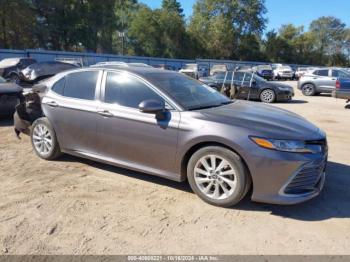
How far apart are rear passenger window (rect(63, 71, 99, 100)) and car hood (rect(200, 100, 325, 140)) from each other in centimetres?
172

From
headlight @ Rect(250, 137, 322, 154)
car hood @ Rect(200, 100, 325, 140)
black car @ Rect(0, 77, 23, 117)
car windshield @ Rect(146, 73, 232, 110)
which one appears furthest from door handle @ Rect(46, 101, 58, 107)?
black car @ Rect(0, 77, 23, 117)

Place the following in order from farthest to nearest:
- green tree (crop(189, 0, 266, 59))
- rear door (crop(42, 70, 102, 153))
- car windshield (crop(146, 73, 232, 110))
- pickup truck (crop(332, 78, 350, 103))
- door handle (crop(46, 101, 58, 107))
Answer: green tree (crop(189, 0, 266, 59)) → pickup truck (crop(332, 78, 350, 103)) → door handle (crop(46, 101, 58, 107)) → rear door (crop(42, 70, 102, 153)) → car windshield (crop(146, 73, 232, 110))

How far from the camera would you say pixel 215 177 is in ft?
13.6

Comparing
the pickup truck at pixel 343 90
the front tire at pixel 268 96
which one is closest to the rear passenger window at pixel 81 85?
the front tire at pixel 268 96

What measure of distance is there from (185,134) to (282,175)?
118 centimetres

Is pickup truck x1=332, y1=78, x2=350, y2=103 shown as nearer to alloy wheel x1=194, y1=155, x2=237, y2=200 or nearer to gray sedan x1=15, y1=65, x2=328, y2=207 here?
gray sedan x1=15, y1=65, x2=328, y2=207

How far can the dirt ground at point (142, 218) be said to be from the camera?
3.35 meters

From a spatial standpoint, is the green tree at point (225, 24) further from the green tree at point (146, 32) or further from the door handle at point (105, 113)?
the door handle at point (105, 113)

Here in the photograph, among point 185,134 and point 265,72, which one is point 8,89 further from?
point 265,72

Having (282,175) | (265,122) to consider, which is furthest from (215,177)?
(265,122)

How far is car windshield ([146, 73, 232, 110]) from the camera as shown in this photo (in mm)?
4590

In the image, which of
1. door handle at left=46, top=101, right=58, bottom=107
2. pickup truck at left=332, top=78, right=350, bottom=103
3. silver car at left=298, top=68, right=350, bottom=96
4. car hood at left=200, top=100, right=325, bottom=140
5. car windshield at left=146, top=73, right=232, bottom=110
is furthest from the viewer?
silver car at left=298, top=68, right=350, bottom=96

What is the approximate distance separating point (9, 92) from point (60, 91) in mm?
4290

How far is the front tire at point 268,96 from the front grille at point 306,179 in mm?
12039
